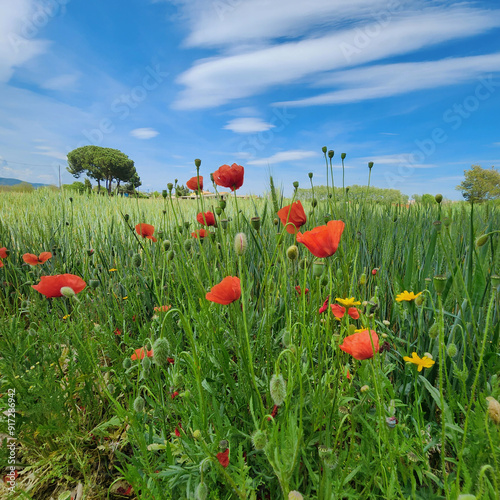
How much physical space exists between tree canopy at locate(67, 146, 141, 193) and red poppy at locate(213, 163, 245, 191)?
42972 mm

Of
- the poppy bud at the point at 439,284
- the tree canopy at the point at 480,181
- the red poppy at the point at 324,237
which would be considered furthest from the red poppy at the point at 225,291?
the tree canopy at the point at 480,181

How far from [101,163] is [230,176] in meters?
45.4

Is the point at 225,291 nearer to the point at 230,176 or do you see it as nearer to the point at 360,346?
the point at 360,346

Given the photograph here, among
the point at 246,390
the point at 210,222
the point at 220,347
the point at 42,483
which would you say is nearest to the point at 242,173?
the point at 210,222

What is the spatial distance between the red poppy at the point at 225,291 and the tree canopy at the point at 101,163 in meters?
43.5

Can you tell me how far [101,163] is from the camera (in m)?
41.6

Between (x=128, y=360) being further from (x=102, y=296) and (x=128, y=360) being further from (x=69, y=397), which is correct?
(x=102, y=296)

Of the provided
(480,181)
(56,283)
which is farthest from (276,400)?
(480,181)

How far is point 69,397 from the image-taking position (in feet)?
4.30

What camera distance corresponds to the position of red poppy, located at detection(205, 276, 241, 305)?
3.21 ft

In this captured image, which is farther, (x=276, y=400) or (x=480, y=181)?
(x=480, y=181)

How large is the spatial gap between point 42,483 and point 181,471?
72 cm

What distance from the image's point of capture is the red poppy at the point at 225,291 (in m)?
0.98

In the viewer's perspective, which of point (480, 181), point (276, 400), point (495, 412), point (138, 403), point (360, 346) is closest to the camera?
point (495, 412)
